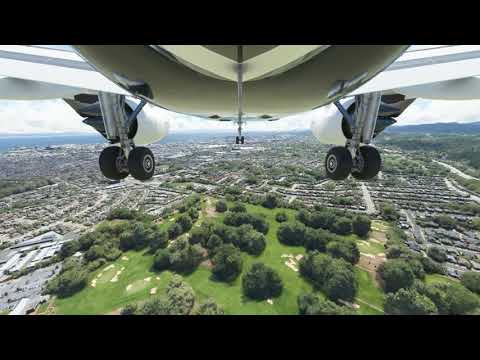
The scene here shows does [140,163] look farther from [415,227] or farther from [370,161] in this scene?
[415,227]

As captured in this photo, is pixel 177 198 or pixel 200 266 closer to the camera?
pixel 200 266

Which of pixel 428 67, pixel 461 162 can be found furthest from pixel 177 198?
pixel 461 162

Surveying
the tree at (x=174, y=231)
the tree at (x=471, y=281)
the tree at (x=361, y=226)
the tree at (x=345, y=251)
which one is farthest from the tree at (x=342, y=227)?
the tree at (x=174, y=231)

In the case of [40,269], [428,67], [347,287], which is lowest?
[40,269]

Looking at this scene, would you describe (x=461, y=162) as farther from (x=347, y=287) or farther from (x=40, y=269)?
(x=40, y=269)

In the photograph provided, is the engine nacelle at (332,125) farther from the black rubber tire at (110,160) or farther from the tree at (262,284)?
the tree at (262,284)
